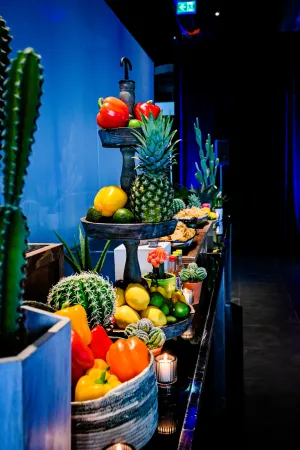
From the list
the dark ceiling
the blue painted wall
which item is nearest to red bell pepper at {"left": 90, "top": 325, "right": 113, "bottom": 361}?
the blue painted wall

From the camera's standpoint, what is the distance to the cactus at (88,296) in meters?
1.24

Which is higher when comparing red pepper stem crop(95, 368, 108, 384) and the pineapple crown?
the pineapple crown

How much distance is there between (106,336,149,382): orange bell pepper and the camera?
954 millimetres

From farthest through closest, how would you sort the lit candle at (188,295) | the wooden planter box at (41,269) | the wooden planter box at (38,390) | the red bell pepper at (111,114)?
the lit candle at (188,295)
the red bell pepper at (111,114)
the wooden planter box at (41,269)
the wooden planter box at (38,390)

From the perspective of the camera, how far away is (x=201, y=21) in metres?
8.53

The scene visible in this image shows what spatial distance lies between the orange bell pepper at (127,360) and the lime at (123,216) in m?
0.57

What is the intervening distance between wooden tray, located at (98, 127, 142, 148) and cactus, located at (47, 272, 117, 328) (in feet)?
1.53

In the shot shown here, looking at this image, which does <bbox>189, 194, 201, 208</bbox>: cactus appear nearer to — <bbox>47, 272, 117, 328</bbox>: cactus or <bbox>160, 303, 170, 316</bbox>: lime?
<bbox>160, 303, 170, 316</bbox>: lime

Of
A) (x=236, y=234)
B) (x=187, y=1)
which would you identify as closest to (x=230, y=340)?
(x=187, y=1)

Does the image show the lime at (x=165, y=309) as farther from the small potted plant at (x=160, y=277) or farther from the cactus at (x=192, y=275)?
the cactus at (x=192, y=275)

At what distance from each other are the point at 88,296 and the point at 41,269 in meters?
0.31

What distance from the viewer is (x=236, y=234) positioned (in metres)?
10.5

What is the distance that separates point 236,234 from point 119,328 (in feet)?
30.1

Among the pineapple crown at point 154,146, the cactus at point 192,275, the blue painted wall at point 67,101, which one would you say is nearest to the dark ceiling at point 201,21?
the blue painted wall at point 67,101
